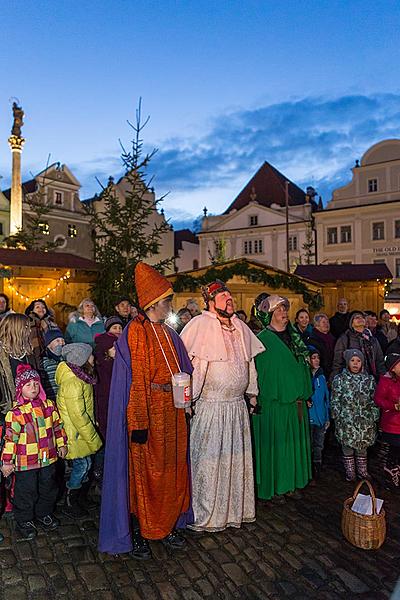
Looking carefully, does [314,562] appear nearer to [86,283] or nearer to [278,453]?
[278,453]

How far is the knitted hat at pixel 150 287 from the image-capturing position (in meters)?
3.77

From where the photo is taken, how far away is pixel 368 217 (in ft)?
108

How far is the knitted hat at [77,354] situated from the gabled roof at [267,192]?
1422 inches

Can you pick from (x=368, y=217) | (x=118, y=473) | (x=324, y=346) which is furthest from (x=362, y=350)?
(x=368, y=217)

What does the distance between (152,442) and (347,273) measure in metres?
11.2

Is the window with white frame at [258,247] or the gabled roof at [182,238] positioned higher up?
the gabled roof at [182,238]

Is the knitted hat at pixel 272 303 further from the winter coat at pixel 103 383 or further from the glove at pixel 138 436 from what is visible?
the glove at pixel 138 436

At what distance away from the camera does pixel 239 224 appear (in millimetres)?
39438

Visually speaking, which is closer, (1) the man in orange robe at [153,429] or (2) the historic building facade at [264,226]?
(1) the man in orange robe at [153,429]

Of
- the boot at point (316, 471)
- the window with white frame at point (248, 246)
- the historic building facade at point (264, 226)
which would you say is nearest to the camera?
the boot at point (316, 471)

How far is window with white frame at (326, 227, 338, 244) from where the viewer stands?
3430 cm

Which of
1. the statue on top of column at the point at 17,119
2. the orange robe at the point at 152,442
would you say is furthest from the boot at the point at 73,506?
the statue on top of column at the point at 17,119

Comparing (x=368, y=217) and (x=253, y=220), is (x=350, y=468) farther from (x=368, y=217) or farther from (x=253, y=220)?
(x=253, y=220)

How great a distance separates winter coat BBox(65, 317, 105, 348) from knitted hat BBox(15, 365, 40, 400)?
8.69ft
